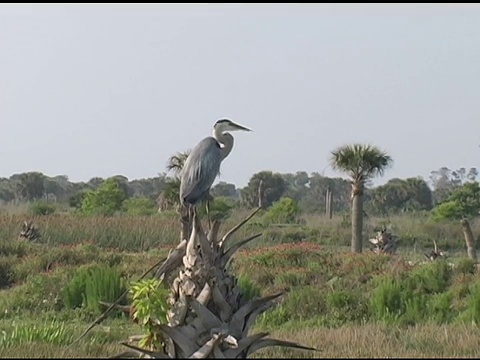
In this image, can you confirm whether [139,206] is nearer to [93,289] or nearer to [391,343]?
[93,289]

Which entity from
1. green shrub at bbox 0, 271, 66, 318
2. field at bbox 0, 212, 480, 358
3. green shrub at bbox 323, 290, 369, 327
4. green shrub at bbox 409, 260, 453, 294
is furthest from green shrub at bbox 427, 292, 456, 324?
green shrub at bbox 0, 271, 66, 318

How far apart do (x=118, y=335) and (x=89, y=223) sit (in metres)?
12.4

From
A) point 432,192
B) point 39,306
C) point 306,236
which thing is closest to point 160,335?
point 39,306

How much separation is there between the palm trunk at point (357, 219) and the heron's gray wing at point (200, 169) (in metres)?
10.6

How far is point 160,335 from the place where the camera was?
12.4 ft

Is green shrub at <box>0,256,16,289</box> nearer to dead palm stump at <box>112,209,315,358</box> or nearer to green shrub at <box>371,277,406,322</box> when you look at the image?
green shrub at <box>371,277,406,322</box>

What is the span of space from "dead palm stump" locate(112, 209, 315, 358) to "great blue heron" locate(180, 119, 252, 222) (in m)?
0.82

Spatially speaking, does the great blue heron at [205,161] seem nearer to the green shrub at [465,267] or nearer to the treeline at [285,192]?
the green shrub at [465,267]

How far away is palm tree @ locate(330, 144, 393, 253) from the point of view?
15625mm

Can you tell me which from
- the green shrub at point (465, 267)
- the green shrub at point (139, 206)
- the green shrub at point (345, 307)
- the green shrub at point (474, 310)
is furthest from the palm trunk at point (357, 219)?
the green shrub at point (139, 206)

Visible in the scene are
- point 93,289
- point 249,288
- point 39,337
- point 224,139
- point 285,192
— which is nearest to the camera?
point 224,139

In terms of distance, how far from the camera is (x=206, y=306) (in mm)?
3873

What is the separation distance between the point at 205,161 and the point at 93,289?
482 cm

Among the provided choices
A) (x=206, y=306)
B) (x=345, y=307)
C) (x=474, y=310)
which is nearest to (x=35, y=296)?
(x=345, y=307)
